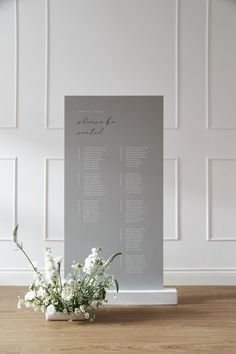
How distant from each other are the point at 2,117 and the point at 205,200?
6.68 feet

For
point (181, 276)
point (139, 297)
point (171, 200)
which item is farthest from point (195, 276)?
point (139, 297)

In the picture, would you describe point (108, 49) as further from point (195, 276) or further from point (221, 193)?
point (195, 276)

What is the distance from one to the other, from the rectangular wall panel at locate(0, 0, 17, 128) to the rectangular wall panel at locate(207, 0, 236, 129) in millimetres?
1800

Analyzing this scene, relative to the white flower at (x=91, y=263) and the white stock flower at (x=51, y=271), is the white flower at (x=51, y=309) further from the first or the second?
the white flower at (x=91, y=263)

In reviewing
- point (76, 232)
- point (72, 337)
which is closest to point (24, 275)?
point (76, 232)

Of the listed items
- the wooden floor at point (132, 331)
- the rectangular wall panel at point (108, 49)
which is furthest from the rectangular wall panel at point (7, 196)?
the wooden floor at point (132, 331)

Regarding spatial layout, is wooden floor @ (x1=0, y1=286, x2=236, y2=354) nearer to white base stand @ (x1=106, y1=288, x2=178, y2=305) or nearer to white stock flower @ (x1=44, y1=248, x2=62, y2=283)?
white base stand @ (x1=106, y1=288, x2=178, y2=305)

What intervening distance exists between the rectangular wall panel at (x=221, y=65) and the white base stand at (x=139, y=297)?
172 cm

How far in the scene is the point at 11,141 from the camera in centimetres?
468

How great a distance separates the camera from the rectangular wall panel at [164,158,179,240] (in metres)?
4.68

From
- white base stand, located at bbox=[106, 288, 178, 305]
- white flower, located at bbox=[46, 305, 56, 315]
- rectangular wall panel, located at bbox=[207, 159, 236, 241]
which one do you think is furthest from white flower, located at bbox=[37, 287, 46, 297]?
rectangular wall panel, located at bbox=[207, 159, 236, 241]

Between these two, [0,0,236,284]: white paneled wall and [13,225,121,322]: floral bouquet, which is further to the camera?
[0,0,236,284]: white paneled wall

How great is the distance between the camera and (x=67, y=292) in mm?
3266

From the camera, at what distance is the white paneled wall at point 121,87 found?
468 cm
